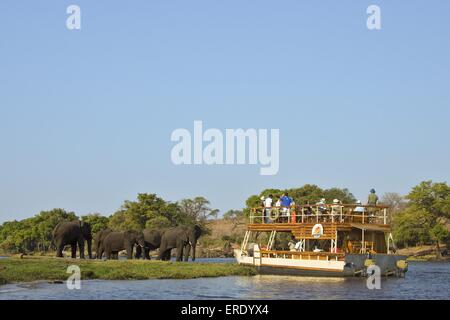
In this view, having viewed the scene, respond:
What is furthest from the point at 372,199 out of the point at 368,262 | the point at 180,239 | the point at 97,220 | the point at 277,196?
the point at 97,220

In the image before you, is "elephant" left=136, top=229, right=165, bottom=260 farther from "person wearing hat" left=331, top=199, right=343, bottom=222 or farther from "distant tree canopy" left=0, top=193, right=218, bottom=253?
"distant tree canopy" left=0, top=193, right=218, bottom=253

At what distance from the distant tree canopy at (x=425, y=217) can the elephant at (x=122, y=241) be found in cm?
4571

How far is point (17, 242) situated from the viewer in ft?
318

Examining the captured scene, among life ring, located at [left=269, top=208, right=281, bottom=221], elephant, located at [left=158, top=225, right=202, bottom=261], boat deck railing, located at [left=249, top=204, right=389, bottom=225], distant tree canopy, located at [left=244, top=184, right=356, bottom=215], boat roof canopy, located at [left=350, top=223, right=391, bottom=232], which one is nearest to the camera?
boat roof canopy, located at [left=350, top=223, right=391, bottom=232]

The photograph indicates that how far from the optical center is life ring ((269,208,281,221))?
44656mm

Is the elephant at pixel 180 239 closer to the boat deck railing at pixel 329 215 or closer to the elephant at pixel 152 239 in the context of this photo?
the elephant at pixel 152 239

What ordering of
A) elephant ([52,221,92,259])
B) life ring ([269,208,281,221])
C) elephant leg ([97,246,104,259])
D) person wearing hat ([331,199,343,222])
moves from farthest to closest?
1. elephant leg ([97,246,104,259])
2. elephant ([52,221,92,259])
3. life ring ([269,208,281,221])
4. person wearing hat ([331,199,343,222])

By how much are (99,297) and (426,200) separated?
67.8 metres

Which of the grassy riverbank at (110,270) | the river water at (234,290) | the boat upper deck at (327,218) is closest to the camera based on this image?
the river water at (234,290)

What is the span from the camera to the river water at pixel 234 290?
97.7 ft

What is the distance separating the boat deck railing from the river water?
3721mm

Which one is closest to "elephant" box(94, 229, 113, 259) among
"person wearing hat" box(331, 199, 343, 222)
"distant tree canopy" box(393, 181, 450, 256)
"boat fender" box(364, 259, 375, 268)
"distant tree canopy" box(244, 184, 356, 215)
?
"person wearing hat" box(331, 199, 343, 222)

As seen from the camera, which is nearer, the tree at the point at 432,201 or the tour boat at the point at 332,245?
the tour boat at the point at 332,245

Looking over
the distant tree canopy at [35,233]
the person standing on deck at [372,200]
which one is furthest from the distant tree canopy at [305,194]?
the person standing on deck at [372,200]
